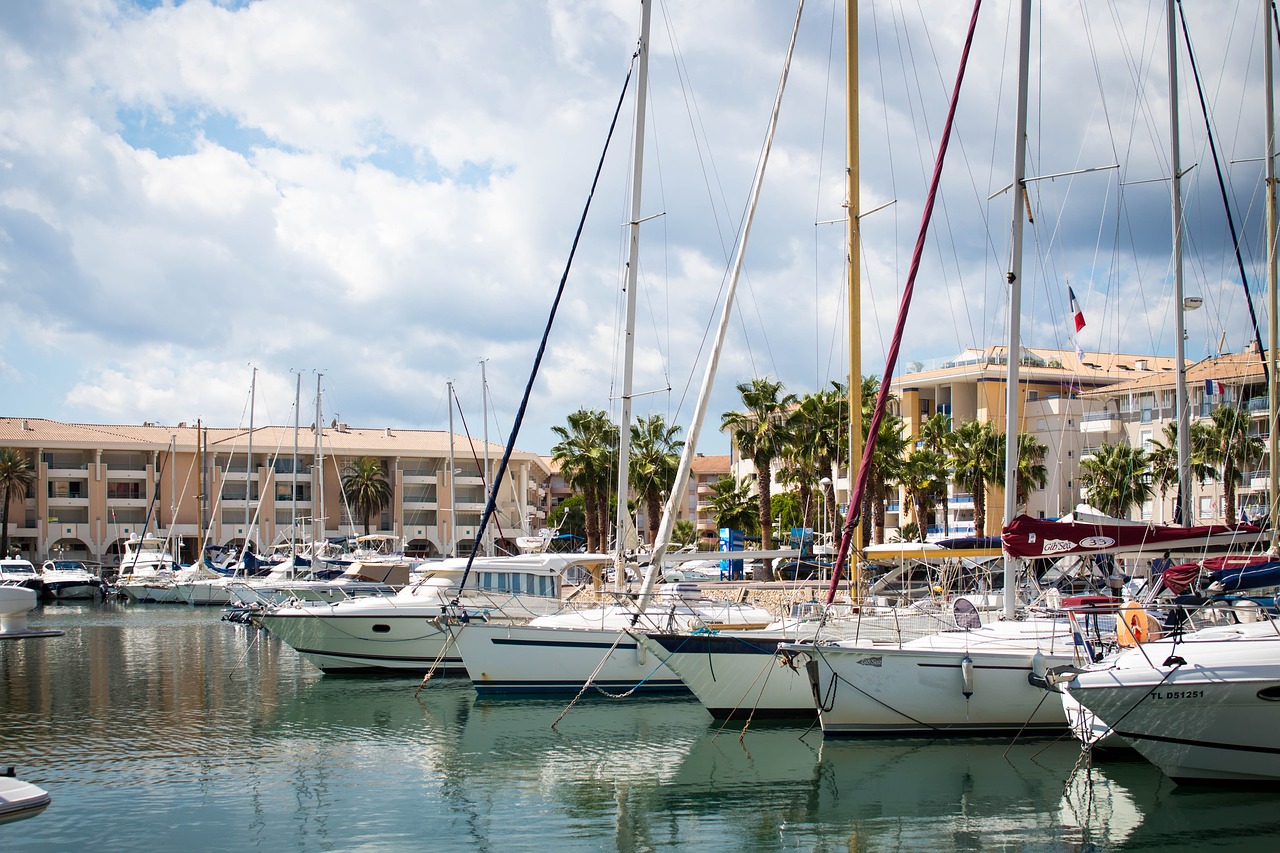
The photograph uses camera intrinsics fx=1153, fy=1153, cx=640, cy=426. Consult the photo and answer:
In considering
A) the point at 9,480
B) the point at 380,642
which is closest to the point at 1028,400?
the point at 380,642

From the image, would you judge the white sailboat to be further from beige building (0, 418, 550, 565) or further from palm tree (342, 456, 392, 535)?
palm tree (342, 456, 392, 535)

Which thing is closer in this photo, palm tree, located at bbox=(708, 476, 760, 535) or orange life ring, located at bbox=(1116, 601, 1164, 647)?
orange life ring, located at bbox=(1116, 601, 1164, 647)

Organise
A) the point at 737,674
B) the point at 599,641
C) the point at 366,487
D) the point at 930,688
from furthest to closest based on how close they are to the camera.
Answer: the point at 366,487 < the point at 599,641 < the point at 737,674 < the point at 930,688

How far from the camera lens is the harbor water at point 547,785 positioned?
15.0m

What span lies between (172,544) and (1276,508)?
84.0m

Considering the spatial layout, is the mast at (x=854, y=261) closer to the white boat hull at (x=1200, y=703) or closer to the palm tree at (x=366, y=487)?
the white boat hull at (x=1200, y=703)

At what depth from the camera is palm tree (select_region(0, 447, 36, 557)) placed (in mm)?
86750

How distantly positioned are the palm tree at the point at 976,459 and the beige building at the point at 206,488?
3862 cm

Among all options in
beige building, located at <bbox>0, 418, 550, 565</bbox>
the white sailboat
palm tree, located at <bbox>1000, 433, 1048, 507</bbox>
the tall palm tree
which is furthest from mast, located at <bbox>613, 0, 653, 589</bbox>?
beige building, located at <bbox>0, 418, 550, 565</bbox>

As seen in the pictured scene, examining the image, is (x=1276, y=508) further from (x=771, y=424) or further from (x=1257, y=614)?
(x=771, y=424)

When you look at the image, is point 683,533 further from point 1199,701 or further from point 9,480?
point 1199,701

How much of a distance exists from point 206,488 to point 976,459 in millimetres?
61712

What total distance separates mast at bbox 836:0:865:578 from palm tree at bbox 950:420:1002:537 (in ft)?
107

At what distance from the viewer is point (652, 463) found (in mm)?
64938
